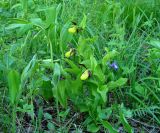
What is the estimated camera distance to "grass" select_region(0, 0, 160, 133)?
5.69 ft


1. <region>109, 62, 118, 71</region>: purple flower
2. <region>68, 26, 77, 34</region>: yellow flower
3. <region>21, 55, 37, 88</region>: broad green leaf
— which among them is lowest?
<region>109, 62, 118, 71</region>: purple flower

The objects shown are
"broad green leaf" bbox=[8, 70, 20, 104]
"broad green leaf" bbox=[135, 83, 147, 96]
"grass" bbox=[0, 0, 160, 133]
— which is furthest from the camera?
"broad green leaf" bbox=[135, 83, 147, 96]

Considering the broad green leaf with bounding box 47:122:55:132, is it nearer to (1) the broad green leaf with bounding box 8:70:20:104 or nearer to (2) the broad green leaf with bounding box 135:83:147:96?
(1) the broad green leaf with bounding box 8:70:20:104

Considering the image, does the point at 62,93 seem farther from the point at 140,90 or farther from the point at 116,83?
the point at 140,90

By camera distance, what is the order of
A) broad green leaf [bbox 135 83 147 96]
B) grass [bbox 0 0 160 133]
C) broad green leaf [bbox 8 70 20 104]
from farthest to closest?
1. broad green leaf [bbox 135 83 147 96]
2. grass [bbox 0 0 160 133]
3. broad green leaf [bbox 8 70 20 104]

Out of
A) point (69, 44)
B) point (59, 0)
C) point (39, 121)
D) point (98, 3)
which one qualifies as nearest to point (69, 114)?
point (39, 121)

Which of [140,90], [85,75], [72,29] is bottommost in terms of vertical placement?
[140,90]

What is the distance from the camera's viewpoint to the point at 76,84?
1799mm

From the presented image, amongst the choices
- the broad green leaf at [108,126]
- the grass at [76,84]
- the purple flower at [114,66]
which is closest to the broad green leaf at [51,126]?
the grass at [76,84]

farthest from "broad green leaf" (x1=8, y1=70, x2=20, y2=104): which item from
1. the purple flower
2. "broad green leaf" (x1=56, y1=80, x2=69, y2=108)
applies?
the purple flower

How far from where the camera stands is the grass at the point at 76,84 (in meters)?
1.74

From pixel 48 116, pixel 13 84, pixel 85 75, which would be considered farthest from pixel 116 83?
pixel 13 84

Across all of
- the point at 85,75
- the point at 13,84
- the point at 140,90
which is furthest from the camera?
the point at 140,90

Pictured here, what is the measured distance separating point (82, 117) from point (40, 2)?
1.10m
